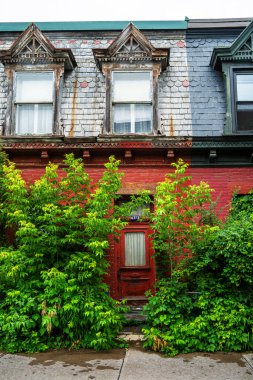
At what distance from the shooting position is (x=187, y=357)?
20.0 ft

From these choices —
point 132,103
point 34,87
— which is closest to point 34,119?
point 34,87

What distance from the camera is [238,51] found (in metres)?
9.98

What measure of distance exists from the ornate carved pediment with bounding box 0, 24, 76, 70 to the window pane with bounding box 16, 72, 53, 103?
0.37 metres

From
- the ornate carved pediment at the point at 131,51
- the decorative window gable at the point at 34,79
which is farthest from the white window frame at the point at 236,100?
the decorative window gable at the point at 34,79

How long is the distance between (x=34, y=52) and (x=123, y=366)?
824 centimetres

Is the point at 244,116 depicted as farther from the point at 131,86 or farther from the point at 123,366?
the point at 123,366

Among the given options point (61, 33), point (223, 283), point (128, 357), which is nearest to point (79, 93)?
point (61, 33)

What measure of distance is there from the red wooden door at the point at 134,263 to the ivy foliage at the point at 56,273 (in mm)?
1821

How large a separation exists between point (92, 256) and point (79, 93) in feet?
16.4

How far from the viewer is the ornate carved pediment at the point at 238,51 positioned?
9.87 metres

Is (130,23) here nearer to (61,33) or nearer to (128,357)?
(61,33)

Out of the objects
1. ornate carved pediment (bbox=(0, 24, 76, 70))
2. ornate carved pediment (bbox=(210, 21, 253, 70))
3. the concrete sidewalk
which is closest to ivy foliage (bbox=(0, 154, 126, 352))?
the concrete sidewalk

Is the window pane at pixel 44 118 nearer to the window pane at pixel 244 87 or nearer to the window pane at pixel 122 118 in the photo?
the window pane at pixel 122 118

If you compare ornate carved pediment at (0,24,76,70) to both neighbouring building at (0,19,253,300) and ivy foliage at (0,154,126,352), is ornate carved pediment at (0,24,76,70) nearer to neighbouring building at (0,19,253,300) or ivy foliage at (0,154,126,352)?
neighbouring building at (0,19,253,300)
